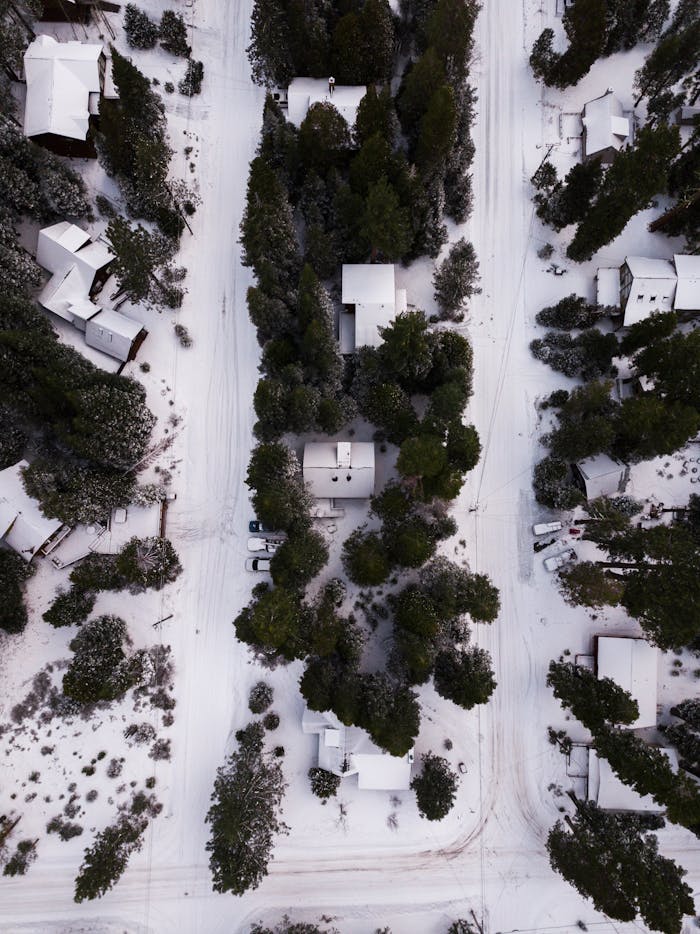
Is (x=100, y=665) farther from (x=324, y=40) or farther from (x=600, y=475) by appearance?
(x=324, y=40)

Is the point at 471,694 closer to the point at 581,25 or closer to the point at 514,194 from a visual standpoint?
the point at 514,194

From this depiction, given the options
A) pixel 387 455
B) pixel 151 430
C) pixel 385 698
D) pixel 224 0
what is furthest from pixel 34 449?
pixel 224 0

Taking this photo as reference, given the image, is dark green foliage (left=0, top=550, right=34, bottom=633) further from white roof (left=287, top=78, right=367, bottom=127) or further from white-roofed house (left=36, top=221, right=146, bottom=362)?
white roof (left=287, top=78, right=367, bottom=127)

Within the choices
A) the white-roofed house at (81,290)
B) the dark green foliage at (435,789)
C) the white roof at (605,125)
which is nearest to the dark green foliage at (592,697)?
the dark green foliage at (435,789)

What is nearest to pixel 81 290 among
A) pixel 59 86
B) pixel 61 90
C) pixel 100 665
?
pixel 61 90

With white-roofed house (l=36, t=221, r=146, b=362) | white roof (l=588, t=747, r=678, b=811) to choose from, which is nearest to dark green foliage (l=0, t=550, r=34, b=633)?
white-roofed house (l=36, t=221, r=146, b=362)

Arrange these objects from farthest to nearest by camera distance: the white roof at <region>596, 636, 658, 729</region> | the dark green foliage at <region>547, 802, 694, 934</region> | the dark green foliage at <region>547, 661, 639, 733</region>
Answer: the white roof at <region>596, 636, 658, 729</region> → the dark green foliage at <region>547, 661, 639, 733</region> → the dark green foliage at <region>547, 802, 694, 934</region>

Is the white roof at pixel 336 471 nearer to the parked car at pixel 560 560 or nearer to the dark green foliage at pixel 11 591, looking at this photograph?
the parked car at pixel 560 560
